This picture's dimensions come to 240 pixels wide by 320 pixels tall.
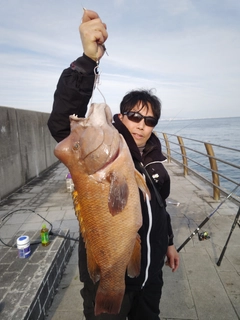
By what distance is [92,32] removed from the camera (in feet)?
4.97

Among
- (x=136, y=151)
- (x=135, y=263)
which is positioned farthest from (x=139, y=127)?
(x=135, y=263)

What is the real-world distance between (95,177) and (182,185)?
271 inches

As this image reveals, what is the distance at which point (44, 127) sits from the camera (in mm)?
11781

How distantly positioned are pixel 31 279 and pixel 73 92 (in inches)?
86.1

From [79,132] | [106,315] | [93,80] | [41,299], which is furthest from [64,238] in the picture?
[93,80]

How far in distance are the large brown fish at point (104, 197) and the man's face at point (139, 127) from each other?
37 cm

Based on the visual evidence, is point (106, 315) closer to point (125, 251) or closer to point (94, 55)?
point (125, 251)

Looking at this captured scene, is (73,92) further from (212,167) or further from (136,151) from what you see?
(212,167)

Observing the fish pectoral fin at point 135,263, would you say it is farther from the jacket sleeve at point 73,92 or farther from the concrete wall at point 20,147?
the concrete wall at point 20,147

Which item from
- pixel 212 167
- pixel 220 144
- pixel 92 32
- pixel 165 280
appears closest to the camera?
pixel 92 32

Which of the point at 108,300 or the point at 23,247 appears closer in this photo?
the point at 108,300

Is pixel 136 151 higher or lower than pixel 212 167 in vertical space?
higher

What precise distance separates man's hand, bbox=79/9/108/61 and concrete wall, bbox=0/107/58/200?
20.8 feet

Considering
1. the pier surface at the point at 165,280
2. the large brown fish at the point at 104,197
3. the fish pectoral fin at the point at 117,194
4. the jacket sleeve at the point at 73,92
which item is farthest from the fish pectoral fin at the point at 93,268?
the pier surface at the point at 165,280
